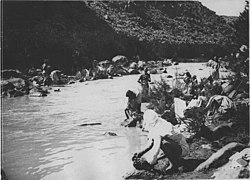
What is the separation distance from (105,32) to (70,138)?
545 centimetres

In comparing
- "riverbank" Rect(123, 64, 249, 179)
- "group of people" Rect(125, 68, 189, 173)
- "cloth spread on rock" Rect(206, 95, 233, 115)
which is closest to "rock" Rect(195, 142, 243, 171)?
"riverbank" Rect(123, 64, 249, 179)

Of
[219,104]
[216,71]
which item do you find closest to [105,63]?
[216,71]

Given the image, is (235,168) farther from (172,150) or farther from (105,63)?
(105,63)

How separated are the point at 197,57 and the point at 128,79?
3038 millimetres

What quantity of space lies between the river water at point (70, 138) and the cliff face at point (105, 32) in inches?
27.6

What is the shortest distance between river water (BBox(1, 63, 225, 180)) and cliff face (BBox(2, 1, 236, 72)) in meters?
0.70

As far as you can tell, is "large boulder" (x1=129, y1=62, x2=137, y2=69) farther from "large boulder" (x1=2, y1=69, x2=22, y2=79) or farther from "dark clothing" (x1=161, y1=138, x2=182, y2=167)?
"large boulder" (x1=2, y1=69, x2=22, y2=79)

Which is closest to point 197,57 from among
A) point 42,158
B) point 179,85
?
point 179,85

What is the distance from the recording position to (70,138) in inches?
232

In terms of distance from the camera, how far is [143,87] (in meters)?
7.34

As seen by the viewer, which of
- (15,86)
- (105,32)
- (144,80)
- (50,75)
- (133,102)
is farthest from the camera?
(50,75)

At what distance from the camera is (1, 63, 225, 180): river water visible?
4.60m

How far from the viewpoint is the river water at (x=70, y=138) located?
460 cm

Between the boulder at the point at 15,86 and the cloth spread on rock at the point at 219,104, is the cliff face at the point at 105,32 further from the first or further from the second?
the boulder at the point at 15,86
